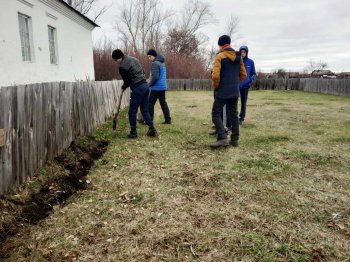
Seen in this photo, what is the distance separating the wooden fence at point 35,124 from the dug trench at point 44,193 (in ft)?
0.47

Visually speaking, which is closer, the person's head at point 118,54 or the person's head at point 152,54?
the person's head at point 118,54

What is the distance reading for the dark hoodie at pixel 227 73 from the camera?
5090 millimetres

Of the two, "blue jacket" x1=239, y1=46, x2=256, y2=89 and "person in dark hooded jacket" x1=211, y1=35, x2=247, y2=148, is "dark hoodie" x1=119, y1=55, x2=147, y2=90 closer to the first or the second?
"person in dark hooded jacket" x1=211, y1=35, x2=247, y2=148

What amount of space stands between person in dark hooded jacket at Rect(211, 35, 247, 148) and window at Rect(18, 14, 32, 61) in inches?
334

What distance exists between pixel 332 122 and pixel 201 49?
33.6 m

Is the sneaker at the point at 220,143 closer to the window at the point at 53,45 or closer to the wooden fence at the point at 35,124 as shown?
the wooden fence at the point at 35,124

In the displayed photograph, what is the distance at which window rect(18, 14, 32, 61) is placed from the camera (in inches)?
425

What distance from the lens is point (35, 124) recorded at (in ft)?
13.0

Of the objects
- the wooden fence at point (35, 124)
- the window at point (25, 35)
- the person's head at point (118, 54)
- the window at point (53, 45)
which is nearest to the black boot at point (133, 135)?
the wooden fence at point (35, 124)

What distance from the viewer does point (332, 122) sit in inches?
335

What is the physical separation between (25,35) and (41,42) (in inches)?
32.7

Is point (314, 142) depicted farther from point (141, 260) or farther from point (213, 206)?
point (141, 260)

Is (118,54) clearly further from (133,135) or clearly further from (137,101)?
(133,135)

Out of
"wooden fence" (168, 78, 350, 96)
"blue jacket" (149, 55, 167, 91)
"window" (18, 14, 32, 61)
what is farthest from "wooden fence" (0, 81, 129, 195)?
"wooden fence" (168, 78, 350, 96)
